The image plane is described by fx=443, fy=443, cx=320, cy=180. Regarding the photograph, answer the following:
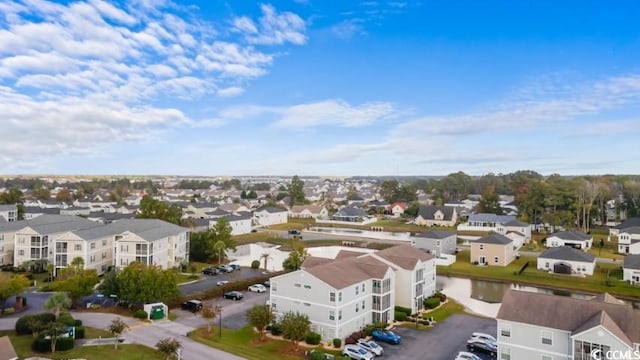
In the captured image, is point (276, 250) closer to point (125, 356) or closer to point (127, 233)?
point (127, 233)

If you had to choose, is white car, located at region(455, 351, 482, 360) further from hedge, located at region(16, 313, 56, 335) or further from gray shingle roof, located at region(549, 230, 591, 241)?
gray shingle roof, located at region(549, 230, 591, 241)

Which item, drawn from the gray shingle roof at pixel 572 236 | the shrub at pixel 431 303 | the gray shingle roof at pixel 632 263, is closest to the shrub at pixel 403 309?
the shrub at pixel 431 303

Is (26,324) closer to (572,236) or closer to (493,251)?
(493,251)

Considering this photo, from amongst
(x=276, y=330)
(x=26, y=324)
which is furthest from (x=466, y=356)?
(x=26, y=324)

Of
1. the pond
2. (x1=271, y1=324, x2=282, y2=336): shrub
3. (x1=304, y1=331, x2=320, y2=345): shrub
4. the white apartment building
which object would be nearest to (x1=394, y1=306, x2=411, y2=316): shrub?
the white apartment building

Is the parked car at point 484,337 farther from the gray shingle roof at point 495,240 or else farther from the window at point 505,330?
the gray shingle roof at point 495,240

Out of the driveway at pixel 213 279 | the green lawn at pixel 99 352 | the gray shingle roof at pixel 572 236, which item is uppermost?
the gray shingle roof at pixel 572 236
